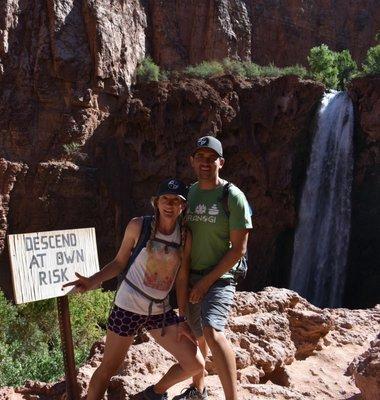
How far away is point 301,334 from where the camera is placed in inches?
287

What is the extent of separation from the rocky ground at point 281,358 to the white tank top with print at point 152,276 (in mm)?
1070

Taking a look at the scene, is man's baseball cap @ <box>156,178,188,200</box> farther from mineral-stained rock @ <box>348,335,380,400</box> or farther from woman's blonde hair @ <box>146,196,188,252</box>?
mineral-stained rock @ <box>348,335,380,400</box>

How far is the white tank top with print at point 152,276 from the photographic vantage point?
369cm

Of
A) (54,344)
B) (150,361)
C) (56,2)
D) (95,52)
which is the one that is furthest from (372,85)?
(150,361)

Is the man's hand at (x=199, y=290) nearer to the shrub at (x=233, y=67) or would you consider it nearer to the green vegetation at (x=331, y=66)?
the shrub at (x=233, y=67)

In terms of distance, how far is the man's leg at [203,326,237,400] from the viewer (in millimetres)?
3574

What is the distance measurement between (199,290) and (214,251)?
0.31 m

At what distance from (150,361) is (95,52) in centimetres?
1913

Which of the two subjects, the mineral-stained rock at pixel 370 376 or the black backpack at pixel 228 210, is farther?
the black backpack at pixel 228 210

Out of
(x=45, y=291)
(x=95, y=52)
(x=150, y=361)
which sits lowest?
(x=150, y=361)

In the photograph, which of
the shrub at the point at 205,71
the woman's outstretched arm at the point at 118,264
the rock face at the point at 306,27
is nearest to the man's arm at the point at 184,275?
the woman's outstretched arm at the point at 118,264

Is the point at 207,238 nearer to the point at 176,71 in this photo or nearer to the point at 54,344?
the point at 54,344

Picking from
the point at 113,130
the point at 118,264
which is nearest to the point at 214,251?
the point at 118,264

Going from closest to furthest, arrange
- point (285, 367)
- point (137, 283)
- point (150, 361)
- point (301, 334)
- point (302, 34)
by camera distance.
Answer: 1. point (137, 283)
2. point (150, 361)
3. point (285, 367)
4. point (301, 334)
5. point (302, 34)
